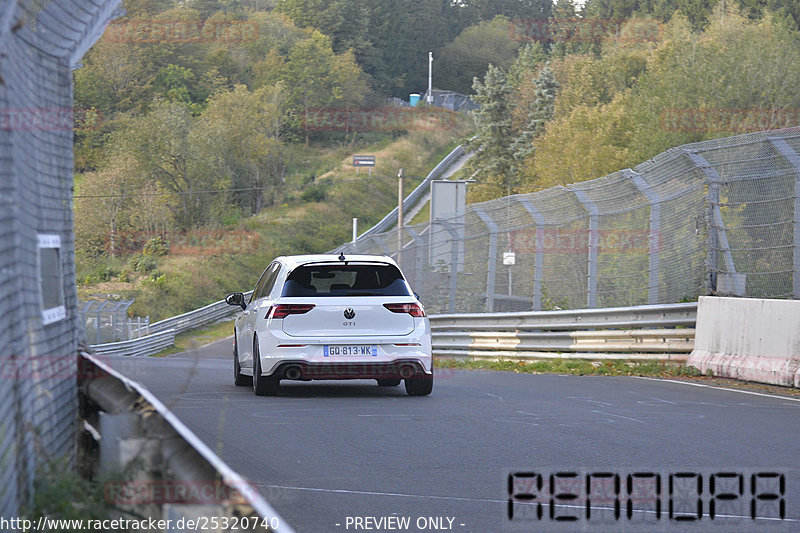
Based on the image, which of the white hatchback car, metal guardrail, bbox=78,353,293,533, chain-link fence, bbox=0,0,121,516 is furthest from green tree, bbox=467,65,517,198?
metal guardrail, bbox=78,353,293,533

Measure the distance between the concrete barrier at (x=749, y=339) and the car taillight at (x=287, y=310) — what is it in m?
5.79

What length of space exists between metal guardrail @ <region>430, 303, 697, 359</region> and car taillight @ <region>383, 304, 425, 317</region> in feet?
17.2

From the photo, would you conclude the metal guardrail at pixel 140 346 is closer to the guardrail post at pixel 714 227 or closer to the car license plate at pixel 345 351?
the guardrail post at pixel 714 227

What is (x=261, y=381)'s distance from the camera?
12.6 meters

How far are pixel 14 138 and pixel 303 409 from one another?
6345 millimetres

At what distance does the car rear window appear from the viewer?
Answer: 41.9 feet

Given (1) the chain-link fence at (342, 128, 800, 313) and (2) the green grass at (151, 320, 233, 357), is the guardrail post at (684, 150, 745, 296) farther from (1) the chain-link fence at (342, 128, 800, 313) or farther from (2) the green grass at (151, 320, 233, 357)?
(2) the green grass at (151, 320, 233, 357)

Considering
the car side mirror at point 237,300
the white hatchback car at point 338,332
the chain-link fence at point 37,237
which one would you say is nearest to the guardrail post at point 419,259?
the car side mirror at point 237,300

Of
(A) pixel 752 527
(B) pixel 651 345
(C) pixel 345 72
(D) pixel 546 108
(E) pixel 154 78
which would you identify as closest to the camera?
(A) pixel 752 527

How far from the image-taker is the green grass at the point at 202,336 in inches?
1978

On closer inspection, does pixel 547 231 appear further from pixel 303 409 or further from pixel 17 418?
pixel 17 418

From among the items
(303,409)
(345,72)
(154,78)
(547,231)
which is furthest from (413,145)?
(303,409)

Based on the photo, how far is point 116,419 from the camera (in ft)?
17.5

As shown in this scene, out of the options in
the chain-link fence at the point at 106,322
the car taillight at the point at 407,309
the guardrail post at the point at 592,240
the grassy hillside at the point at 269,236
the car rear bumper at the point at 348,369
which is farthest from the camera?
the grassy hillside at the point at 269,236
